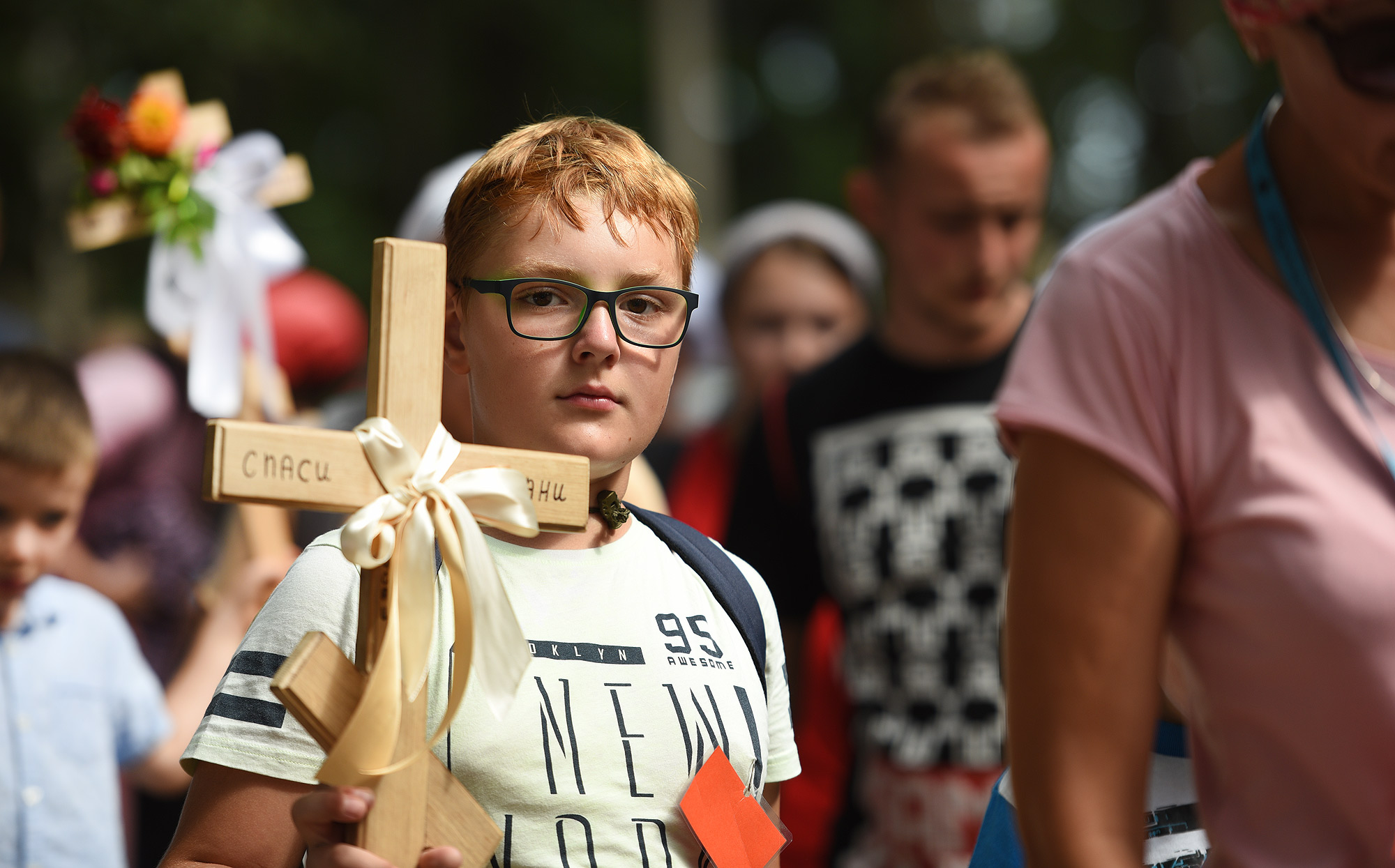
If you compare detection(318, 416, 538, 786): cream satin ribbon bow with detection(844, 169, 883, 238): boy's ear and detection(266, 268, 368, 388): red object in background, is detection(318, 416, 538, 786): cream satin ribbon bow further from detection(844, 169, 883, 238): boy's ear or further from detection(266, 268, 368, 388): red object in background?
detection(266, 268, 368, 388): red object in background

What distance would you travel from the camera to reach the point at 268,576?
2945mm

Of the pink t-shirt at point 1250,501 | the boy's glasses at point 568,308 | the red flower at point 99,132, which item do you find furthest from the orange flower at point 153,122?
the pink t-shirt at point 1250,501

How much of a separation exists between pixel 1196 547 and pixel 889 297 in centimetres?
243

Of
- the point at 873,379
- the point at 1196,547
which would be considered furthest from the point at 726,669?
the point at 873,379

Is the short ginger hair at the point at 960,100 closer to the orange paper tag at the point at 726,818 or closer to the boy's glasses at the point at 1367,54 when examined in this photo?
the boy's glasses at the point at 1367,54

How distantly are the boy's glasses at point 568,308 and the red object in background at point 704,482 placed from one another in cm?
242

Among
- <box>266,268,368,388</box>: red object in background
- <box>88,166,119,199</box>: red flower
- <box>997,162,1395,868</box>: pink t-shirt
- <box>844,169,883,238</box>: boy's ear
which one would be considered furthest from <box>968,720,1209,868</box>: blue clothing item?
<box>266,268,368,388</box>: red object in background

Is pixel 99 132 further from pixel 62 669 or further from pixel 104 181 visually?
pixel 62 669

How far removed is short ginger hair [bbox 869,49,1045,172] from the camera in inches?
140

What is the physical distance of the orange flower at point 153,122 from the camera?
3.33 m

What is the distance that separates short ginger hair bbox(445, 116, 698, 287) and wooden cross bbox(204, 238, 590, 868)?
268mm

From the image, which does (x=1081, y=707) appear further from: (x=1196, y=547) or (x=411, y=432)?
(x=411, y=432)

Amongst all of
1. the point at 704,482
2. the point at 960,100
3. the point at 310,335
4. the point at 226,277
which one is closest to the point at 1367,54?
the point at 960,100

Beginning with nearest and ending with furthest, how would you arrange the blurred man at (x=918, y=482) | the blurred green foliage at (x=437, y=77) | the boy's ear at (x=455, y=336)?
the boy's ear at (x=455, y=336) < the blurred man at (x=918, y=482) < the blurred green foliage at (x=437, y=77)
